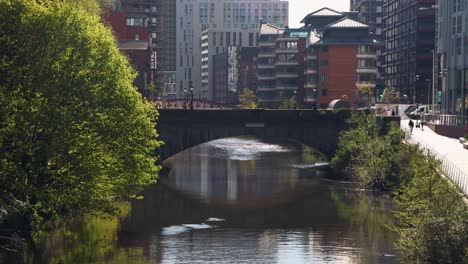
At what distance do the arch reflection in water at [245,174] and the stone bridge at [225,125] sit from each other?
5.21 metres

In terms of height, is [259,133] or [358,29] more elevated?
[358,29]

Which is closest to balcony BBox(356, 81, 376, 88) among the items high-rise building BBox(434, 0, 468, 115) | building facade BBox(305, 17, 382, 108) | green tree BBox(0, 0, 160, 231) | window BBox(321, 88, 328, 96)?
building facade BBox(305, 17, 382, 108)

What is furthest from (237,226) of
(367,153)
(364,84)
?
(364,84)

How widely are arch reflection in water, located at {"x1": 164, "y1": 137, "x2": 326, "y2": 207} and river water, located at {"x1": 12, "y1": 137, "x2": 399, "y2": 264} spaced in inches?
5.8

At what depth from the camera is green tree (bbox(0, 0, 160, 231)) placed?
185 feet

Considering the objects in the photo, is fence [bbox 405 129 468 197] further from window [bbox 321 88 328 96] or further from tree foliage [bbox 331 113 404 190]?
window [bbox 321 88 328 96]

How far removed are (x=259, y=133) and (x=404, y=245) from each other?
6104cm

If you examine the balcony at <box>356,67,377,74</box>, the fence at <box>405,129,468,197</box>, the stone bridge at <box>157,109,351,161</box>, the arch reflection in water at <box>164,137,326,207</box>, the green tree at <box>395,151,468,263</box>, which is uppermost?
the balcony at <box>356,67,377,74</box>

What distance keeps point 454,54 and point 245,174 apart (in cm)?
4695

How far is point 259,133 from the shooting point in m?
114

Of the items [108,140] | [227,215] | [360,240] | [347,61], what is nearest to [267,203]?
[227,215]

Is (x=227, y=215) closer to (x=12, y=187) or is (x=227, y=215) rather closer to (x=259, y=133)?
(x=12, y=187)

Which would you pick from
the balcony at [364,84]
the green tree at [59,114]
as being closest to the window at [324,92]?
the balcony at [364,84]

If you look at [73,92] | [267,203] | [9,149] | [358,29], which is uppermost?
[358,29]
